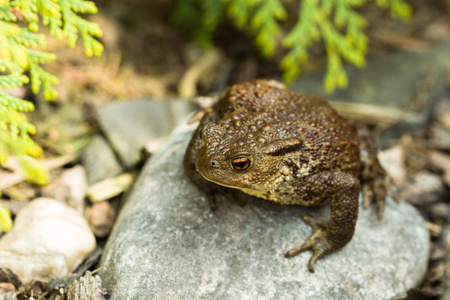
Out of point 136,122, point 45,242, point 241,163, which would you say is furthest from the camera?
point 136,122

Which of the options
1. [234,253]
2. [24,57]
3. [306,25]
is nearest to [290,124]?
[234,253]

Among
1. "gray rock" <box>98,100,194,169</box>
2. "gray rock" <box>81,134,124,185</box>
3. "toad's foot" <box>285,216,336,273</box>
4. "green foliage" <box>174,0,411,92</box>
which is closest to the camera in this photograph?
"toad's foot" <box>285,216,336,273</box>

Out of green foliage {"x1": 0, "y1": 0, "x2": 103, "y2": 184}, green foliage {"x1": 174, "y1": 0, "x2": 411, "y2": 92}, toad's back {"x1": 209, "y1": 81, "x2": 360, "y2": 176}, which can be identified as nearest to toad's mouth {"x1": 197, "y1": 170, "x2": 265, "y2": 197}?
toad's back {"x1": 209, "y1": 81, "x2": 360, "y2": 176}

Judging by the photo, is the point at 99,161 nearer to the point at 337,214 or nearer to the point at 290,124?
the point at 290,124

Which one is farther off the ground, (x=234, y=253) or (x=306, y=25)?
(x=306, y=25)

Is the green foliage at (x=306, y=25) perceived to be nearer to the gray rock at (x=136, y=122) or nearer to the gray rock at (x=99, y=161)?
the gray rock at (x=136, y=122)

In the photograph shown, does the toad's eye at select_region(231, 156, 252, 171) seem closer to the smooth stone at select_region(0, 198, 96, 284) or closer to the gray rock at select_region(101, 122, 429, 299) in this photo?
the gray rock at select_region(101, 122, 429, 299)

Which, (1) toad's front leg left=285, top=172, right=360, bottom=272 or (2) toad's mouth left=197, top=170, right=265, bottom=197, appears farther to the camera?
(1) toad's front leg left=285, top=172, right=360, bottom=272

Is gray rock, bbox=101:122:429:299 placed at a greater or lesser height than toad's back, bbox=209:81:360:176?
lesser

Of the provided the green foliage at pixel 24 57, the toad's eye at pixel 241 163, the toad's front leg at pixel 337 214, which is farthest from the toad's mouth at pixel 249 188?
the green foliage at pixel 24 57

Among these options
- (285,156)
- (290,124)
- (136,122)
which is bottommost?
(136,122)
